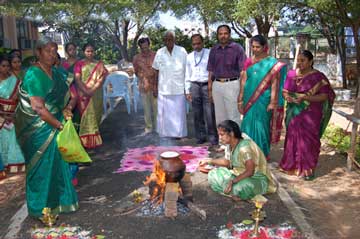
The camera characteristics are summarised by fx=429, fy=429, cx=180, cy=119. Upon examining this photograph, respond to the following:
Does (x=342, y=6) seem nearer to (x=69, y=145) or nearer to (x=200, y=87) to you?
(x=200, y=87)

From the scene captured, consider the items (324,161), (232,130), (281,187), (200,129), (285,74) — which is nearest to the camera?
(232,130)

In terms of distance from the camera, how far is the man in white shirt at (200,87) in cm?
724

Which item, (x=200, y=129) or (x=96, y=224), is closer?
(x=96, y=224)

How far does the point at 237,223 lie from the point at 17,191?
3.03 meters

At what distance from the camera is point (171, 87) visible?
775 cm

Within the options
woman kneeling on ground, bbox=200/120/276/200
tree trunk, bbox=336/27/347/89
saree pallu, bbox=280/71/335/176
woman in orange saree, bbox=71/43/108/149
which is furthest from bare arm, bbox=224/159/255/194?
tree trunk, bbox=336/27/347/89

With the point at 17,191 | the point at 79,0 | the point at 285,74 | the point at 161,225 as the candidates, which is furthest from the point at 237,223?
the point at 79,0

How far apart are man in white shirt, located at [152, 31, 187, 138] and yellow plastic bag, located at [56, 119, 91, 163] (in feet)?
11.5

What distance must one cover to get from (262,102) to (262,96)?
86mm

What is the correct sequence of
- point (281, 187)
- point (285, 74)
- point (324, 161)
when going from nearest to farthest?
point (281, 187) < point (285, 74) < point (324, 161)

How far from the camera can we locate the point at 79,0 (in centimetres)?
786

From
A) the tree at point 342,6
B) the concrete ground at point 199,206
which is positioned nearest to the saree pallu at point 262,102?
the concrete ground at point 199,206

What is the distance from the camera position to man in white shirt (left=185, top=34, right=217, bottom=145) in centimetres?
724

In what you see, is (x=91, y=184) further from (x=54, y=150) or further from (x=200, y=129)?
(x=200, y=129)
